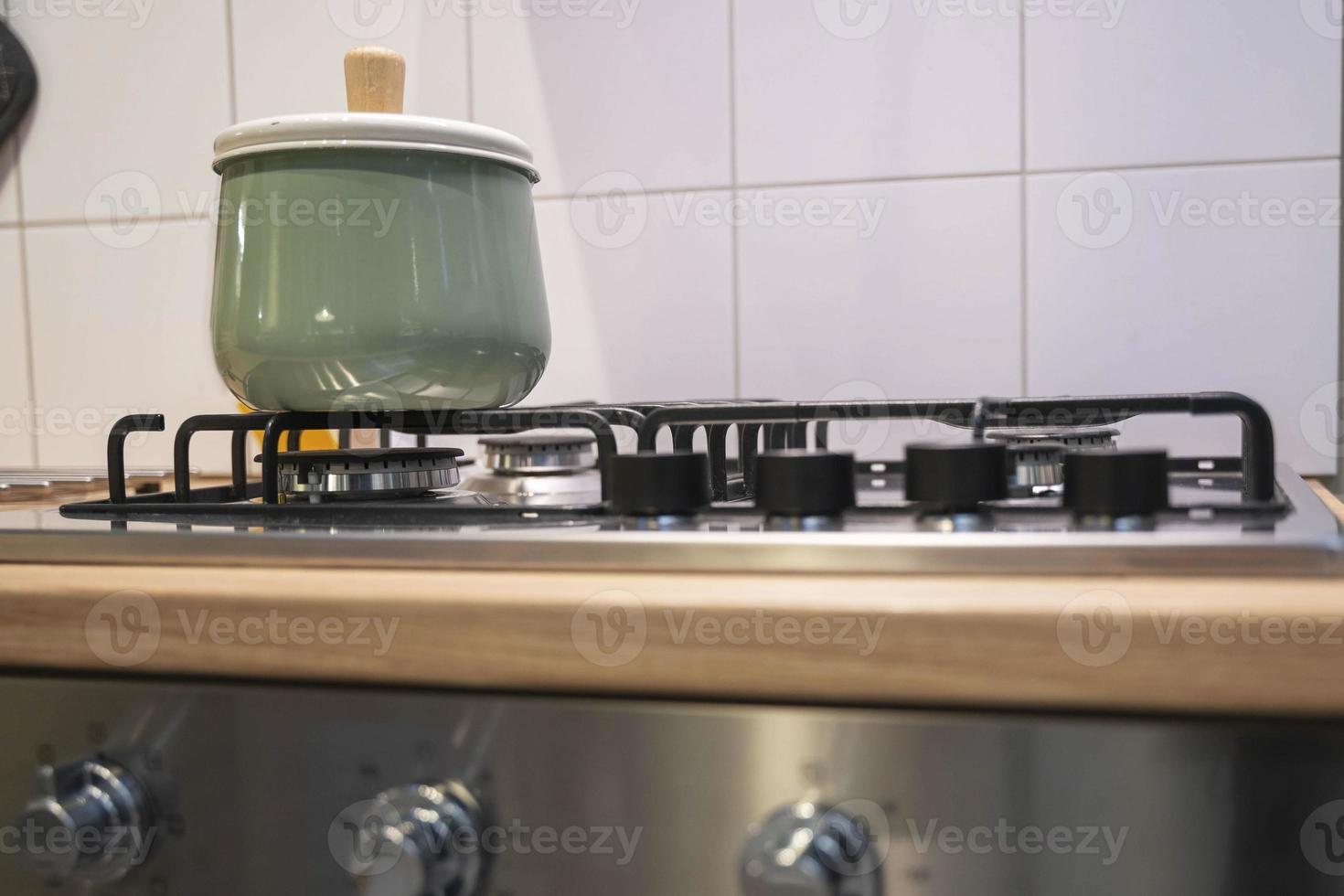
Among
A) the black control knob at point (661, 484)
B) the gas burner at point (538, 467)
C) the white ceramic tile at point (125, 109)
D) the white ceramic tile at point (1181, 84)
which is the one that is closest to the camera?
the black control knob at point (661, 484)

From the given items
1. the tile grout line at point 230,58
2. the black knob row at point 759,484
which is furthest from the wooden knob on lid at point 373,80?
the tile grout line at point 230,58

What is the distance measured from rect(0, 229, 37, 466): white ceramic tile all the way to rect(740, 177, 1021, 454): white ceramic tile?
2.66 feet

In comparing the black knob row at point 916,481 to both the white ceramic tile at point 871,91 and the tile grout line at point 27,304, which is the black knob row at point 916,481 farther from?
the tile grout line at point 27,304

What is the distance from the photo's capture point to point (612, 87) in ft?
3.20

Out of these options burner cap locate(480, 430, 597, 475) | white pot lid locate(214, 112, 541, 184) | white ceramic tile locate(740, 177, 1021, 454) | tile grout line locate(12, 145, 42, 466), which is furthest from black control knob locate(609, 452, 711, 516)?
tile grout line locate(12, 145, 42, 466)

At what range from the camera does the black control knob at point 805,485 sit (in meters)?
0.40

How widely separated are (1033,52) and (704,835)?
807 millimetres

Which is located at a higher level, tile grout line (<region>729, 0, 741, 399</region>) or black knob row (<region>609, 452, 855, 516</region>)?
tile grout line (<region>729, 0, 741, 399</region>)

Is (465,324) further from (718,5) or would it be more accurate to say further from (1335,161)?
(1335,161)

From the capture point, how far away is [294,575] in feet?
1.28

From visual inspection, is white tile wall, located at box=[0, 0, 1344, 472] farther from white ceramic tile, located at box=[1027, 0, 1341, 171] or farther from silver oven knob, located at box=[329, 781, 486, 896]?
silver oven knob, located at box=[329, 781, 486, 896]

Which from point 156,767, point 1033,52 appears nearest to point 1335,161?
point 1033,52

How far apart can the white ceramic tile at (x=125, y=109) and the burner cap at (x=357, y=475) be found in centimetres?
65

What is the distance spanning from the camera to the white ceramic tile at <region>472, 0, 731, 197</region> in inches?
37.7
